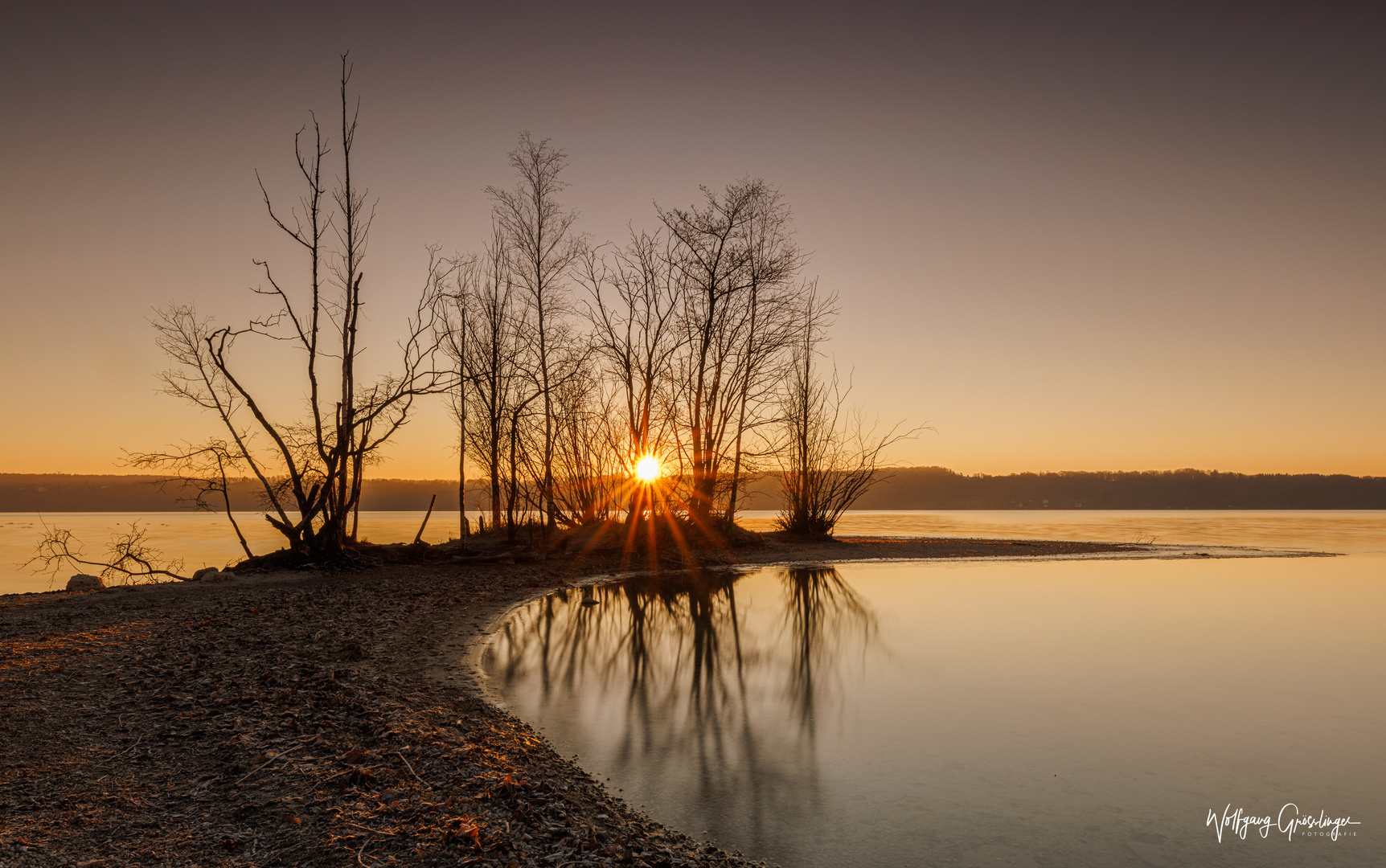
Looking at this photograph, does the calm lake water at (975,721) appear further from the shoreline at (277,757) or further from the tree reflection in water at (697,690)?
the shoreline at (277,757)

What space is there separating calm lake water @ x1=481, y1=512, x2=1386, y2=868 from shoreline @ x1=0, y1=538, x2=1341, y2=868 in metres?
0.59

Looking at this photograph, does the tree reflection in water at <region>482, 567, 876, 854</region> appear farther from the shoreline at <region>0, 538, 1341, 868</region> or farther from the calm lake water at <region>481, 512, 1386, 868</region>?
the shoreline at <region>0, 538, 1341, 868</region>

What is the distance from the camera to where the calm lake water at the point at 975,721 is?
12.7 feet

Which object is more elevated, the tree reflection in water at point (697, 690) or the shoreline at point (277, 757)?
the shoreline at point (277, 757)

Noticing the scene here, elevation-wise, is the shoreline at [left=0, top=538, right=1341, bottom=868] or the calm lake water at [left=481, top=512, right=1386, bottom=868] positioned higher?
the shoreline at [left=0, top=538, right=1341, bottom=868]

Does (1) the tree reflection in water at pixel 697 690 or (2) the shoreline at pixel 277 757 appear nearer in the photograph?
(2) the shoreline at pixel 277 757

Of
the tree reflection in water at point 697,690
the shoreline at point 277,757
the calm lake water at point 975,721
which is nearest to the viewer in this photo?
the shoreline at point 277,757

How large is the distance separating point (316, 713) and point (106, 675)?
2484mm

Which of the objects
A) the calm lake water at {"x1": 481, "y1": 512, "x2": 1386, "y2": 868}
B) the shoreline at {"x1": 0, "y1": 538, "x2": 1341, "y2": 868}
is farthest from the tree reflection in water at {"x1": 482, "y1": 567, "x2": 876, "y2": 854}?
the shoreline at {"x1": 0, "y1": 538, "x2": 1341, "y2": 868}

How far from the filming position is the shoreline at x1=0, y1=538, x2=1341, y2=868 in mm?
3322

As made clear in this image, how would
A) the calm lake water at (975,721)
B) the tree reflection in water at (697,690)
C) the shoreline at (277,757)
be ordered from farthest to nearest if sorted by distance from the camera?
the tree reflection in water at (697,690) → the calm lake water at (975,721) → the shoreline at (277,757)

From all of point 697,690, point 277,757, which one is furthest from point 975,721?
point 277,757

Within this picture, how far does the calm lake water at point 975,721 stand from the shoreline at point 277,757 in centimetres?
59

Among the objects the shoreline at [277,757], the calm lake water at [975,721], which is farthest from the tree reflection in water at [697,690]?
the shoreline at [277,757]
